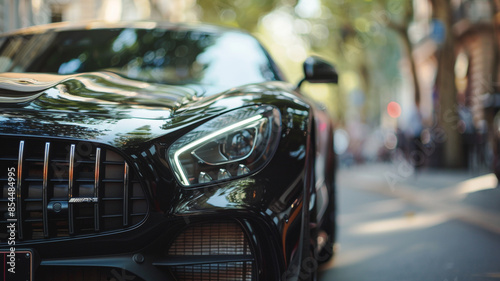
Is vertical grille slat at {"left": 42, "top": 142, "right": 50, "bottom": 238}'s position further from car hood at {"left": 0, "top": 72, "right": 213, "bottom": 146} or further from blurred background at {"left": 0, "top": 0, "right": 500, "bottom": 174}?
blurred background at {"left": 0, "top": 0, "right": 500, "bottom": 174}

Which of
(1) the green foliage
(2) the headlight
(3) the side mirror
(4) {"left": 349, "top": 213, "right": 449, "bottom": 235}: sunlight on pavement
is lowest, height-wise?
(4) {"left": 349, "top": 213, "right": 449, "bottom": 235}: sunlight on pavement

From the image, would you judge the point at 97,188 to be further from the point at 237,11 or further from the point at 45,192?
the point at 237,11

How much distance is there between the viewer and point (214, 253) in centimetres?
199

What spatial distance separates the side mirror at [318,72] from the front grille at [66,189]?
1537 millimetres

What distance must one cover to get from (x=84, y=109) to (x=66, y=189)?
309 millimetres

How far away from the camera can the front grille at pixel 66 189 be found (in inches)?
74.9

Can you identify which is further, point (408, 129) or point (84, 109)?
point (408, 129)

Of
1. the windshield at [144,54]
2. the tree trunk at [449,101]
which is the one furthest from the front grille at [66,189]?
the tree trunk at [449,101]

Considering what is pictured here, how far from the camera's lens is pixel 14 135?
191 cm

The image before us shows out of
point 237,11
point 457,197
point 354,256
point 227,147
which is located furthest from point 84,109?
point 237,11

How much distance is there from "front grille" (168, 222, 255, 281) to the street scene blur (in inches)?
70.9

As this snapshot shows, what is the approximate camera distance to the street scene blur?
440cm

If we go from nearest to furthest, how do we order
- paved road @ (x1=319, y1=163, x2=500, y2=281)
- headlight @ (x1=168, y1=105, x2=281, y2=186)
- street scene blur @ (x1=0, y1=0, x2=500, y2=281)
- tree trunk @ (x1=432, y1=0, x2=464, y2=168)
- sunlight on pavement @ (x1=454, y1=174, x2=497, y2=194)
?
headlight @ (x1=168, y1=105, x2=281, y2=186) < paved road @ (x1=319, y1=163, x2=500, y2=281) < street scene blur @ (x1=0, y1=0, x2=500, y2=281) < sunlight on pavement @ (x1=454, y1=174, x2=497, y2=194) < tree trunk @ (x1=432, y1=0, x2=464, y2=168)

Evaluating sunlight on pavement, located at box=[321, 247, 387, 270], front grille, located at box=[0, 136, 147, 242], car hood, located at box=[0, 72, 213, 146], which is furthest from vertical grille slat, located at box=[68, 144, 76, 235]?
sunlight on pavement, located at box=[321, 247, 387, 270]
